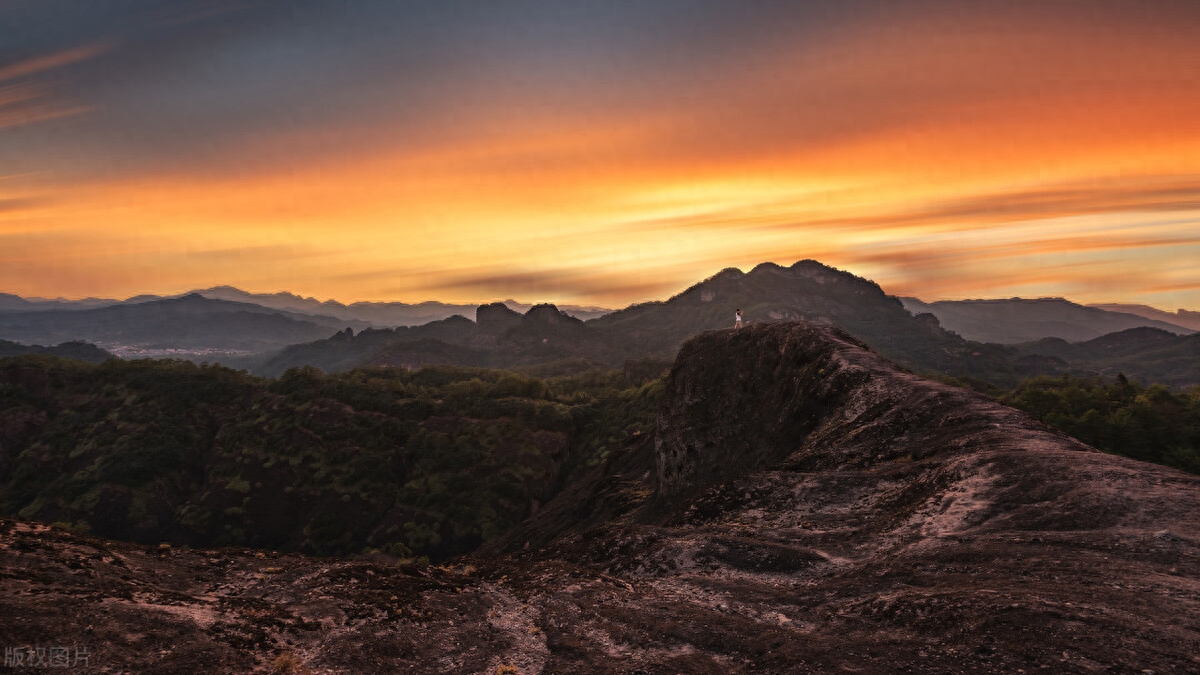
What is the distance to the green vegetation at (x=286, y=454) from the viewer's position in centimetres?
Result: 10438

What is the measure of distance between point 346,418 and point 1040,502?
450 feet

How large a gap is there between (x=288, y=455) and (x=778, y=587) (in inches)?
4817

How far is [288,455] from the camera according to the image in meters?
116

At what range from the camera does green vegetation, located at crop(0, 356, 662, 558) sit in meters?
104

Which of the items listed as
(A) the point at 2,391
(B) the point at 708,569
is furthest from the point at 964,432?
(A) the point at 2,391

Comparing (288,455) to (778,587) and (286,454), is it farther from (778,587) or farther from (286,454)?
(778,587)

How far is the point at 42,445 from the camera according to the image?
412 ft

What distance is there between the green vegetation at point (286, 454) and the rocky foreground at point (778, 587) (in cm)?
7730

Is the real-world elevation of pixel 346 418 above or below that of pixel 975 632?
below

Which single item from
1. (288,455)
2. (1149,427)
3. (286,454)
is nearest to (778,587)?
(1149,427)

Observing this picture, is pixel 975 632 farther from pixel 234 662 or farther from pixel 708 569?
pixel 234 662
